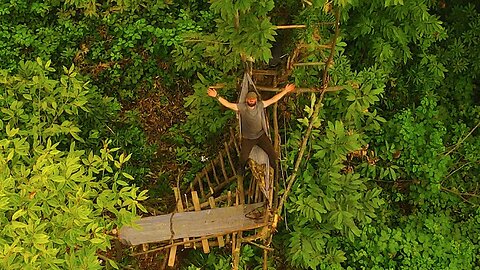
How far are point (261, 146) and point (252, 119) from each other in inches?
11.7

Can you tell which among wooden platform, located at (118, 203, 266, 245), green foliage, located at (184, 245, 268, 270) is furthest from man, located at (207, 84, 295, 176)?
green foliage, located at (184, 245, 268, 270)

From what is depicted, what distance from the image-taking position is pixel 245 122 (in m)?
4.38

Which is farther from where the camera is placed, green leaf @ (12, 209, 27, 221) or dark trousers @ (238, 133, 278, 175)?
dark trousers @ (238, 133, 278, 175)


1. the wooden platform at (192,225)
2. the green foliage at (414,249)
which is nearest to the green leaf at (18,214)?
the wooden platform at (192,225)

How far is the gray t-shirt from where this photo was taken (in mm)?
4309

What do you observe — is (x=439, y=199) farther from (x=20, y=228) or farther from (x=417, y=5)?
(x=20, y=228)

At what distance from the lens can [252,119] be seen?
171 inches

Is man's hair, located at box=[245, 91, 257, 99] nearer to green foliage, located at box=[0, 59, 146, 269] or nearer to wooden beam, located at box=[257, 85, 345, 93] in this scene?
wooden beam, located at box=[257, 85, 345, 93]

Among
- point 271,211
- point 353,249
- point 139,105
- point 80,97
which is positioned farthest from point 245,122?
point 139,105

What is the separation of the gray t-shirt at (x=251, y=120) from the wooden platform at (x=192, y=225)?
0.77 metres

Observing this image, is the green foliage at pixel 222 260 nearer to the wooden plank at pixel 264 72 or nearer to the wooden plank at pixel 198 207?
the wooden plank at pixel 198 207

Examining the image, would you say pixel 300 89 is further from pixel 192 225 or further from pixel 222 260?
pixel 222 260

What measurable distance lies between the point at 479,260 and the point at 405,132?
149 cm

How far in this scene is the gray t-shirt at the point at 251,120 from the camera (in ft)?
14.1
